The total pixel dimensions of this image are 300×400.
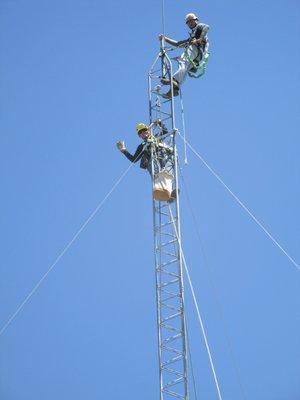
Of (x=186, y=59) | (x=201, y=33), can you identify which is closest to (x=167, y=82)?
(x=186, y=59)

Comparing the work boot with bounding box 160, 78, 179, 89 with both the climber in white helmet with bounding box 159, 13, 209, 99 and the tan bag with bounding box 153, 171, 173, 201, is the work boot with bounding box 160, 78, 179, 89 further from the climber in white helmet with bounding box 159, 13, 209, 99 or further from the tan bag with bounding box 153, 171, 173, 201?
the tan bag with bounding box 153, 171, 173, 201

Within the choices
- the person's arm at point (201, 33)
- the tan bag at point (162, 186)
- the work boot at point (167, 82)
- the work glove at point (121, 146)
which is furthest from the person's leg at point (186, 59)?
the tan bag at point (162, 186)

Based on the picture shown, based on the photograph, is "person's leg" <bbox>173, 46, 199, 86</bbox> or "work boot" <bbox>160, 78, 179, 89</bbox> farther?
"person's leg" <bbox>173, 46, 199, 86</bbox>

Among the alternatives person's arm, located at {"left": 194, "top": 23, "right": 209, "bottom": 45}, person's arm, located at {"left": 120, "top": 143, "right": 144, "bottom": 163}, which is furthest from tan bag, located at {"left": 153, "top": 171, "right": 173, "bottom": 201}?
person's arm, located at {"left": 194, "top": 23, "right": 209, "bottom": 45}

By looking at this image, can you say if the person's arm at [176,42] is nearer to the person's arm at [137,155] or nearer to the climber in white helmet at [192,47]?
the climber in white helmet at [192,47]

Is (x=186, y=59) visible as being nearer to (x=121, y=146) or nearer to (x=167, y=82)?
(x=167, y=82)

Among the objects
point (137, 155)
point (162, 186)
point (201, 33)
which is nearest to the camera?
point (162, 186)

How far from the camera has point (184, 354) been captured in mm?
11188

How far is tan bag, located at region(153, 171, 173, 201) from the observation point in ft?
40.5

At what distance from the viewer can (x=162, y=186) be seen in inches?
486

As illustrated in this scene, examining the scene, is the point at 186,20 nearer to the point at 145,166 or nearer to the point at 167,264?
the point at 145,166

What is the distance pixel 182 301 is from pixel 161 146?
3339 millimetres

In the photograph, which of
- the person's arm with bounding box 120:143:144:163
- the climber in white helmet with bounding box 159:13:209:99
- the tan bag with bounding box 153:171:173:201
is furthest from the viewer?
the climber in white helmet with bounding box 159:13:209:99

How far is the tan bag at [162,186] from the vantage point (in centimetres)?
1234
